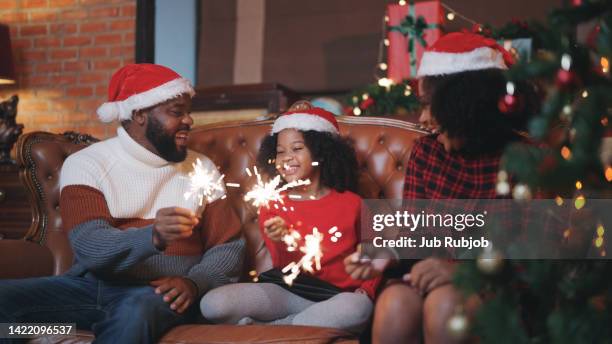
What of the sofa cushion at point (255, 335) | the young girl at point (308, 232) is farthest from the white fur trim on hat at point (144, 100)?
the sofa cushion at point (255, 335)

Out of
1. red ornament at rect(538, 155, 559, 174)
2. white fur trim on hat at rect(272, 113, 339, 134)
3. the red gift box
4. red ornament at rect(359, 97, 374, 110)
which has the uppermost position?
the red gift box

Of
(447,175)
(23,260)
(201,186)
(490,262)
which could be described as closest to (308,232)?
(201,186)

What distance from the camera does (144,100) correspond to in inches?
86.0

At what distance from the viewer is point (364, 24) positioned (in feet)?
14.5

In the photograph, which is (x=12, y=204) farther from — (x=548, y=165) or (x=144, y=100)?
(x=548, y=165)

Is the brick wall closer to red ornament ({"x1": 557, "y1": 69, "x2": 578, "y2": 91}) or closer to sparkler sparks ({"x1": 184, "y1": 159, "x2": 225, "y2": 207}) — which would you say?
sparkler sparks ({"x1": 184, "y1": 159, "x2": 225, "y2": 207})

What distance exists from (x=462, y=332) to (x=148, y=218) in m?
1.33

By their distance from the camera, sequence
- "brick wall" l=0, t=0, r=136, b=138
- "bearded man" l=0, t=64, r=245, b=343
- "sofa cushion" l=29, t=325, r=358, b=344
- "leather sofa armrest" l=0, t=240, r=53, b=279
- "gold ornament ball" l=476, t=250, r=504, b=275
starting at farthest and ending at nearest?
"brick wall" l=0, t=0, r=136, b=138, "leather sofa armrest" l=0, t=240, r=53, b=279, "bearded man" l=0, t=64, r=245, b=343, "sofa cushion" l=29, t=325, r=358, b=344, "gold ornament ball" l=476, t=250, r=504, b=275

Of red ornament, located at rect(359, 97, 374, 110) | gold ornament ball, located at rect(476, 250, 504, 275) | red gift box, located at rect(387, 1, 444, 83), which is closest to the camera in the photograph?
gold ornament ball, located at rect(476, 250, 504, 275)

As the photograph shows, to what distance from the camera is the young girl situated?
1.85 metres

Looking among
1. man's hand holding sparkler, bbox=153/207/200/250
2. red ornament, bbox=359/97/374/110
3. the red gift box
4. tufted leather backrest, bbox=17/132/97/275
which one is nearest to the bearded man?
man's hand holding sparkler, bbox=153/207/200/250

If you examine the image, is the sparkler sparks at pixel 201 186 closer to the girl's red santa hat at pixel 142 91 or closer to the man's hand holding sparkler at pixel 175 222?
the girl's red santa hat at pixel 142 91

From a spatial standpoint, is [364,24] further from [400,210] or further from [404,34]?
[400,210]

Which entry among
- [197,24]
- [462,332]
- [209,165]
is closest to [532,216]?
[462,332]
